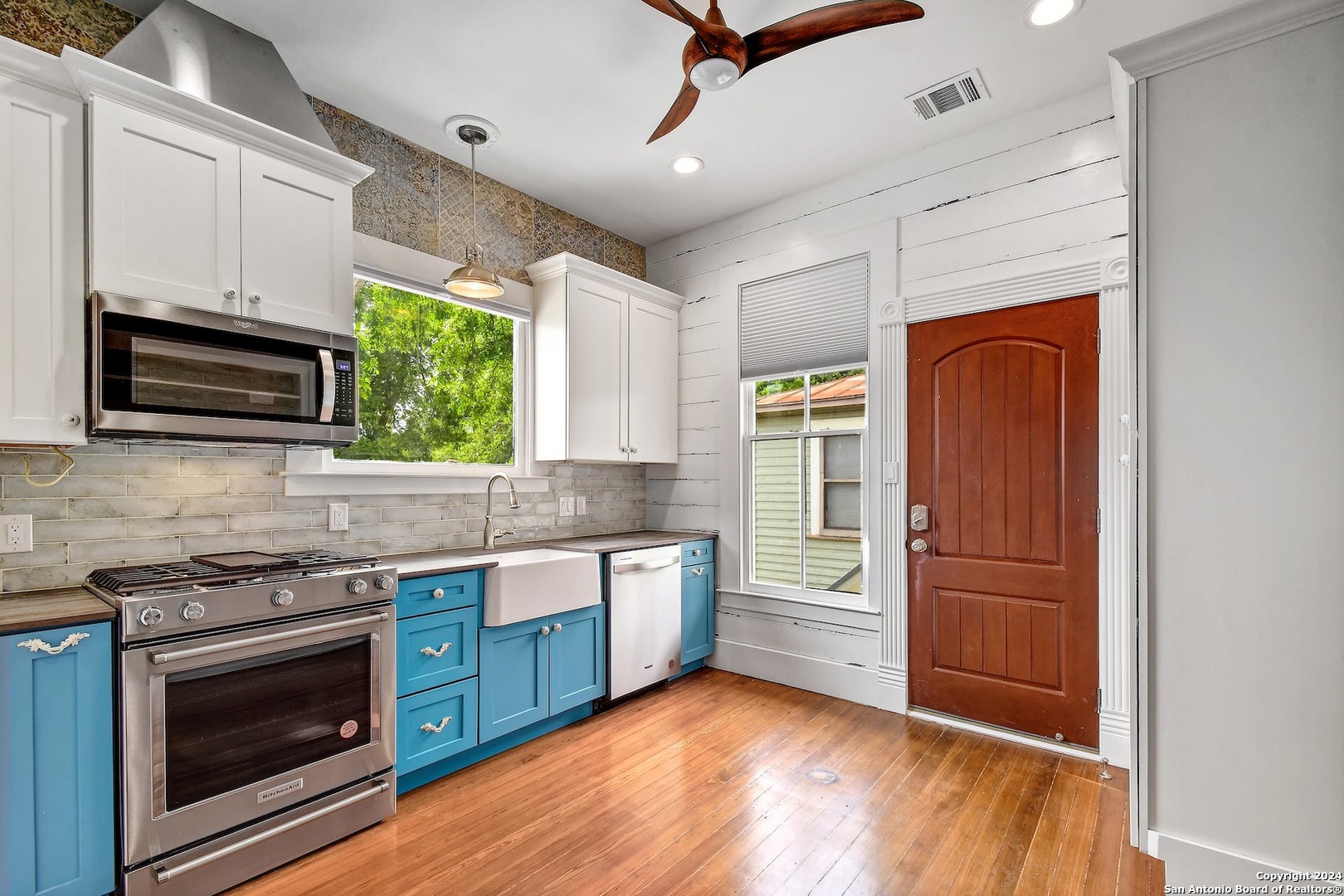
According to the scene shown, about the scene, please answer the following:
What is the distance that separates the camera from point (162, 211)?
2104 millimetres

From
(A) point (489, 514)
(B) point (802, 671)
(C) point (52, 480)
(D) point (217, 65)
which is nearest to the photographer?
(C) point (52, 480)

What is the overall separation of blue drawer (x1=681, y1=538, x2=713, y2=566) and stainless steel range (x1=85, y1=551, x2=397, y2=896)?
1.93 metres

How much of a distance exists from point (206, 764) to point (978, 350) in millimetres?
3521

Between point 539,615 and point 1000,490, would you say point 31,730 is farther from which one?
point 1000,490

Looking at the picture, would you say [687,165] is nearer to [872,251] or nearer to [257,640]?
[872,251]

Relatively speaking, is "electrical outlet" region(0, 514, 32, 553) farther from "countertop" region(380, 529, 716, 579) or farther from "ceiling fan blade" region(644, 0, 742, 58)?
"ceiling fan blade" region(644, 0, 742, 58)

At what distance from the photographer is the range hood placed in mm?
→ 2152

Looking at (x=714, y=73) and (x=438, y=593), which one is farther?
(x=438, y=593)

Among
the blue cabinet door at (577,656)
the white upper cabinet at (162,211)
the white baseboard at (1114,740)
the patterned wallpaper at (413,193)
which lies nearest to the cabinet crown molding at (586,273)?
the patterned wallpaper at (413,193)

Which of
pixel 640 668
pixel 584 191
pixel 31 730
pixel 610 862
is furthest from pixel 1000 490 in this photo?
pixel 31 730

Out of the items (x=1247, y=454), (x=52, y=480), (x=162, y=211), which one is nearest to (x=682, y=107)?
(x=162, y=211)

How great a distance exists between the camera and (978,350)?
320 cm

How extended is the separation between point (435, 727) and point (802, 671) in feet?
6.94

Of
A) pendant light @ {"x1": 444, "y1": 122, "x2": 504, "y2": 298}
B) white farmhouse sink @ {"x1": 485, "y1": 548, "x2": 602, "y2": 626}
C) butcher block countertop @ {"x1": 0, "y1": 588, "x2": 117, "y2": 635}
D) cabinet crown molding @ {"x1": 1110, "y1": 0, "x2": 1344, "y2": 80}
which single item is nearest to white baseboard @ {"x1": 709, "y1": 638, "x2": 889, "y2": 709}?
white farmhouse sink @ {"x1": 485, "y1": 548, "x2": 602, "y2": 626}
